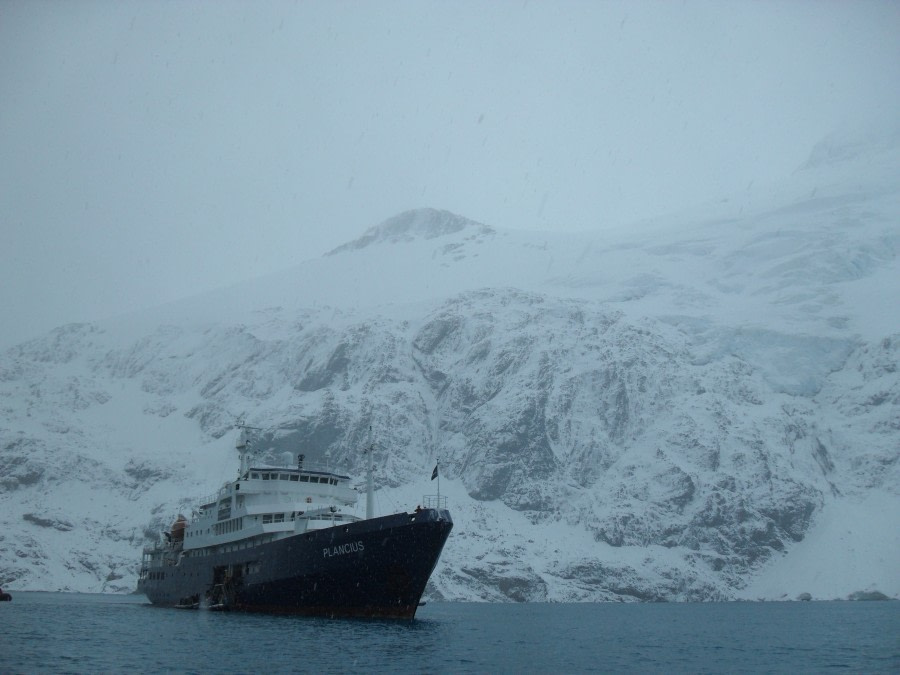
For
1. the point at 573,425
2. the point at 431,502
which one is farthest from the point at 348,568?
the point at 573,425

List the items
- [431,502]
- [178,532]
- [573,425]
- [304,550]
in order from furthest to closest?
[573,425]
[431,502]
[178,532]
[304,550]

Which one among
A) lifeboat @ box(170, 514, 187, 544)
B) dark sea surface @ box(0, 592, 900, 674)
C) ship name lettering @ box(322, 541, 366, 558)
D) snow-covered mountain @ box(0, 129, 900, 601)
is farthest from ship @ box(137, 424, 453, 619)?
snow-covered mountain @ box(0, 129, 900, 601)

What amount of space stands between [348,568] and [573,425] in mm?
92808

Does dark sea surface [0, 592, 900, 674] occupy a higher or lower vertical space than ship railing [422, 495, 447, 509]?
lower

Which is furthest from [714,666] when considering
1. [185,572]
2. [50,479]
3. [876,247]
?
[876,247]

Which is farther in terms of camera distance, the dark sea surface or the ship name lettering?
the ship name lettering

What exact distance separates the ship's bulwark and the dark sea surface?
1.66 m

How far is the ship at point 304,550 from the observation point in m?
55.8

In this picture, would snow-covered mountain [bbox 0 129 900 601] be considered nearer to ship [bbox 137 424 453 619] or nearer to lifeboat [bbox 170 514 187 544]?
lifeboat [bbox 170 514 187 544]

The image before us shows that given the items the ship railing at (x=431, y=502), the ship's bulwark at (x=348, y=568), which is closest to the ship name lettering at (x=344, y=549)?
the ship's bulwark at (x=348, y=568)

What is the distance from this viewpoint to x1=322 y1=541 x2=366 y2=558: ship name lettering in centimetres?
5598

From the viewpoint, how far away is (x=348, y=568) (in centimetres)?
5716

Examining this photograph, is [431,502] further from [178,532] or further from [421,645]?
[421,645]

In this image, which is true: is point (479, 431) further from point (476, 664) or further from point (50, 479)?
point (476, 664)
